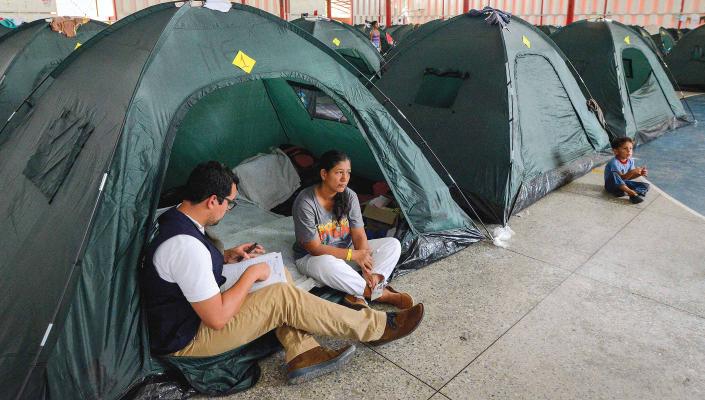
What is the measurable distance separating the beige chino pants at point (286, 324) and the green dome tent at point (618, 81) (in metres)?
5.43

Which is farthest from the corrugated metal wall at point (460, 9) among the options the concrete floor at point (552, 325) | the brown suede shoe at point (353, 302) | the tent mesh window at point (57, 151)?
the brown suede shoe at point (353, 302)

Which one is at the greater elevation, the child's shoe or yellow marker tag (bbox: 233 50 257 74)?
yellow marker tag (bbox: 233 50 257 74)

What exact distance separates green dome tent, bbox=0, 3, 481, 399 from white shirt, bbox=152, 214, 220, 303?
0.32m

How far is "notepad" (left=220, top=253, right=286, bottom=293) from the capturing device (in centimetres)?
255

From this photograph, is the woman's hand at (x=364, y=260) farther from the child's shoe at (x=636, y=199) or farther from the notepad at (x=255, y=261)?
the child's shoe at (x=636, y=199)

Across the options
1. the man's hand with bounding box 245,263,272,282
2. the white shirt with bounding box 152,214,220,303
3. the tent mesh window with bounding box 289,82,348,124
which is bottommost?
the man's hand with bounding box 245,263,272,282

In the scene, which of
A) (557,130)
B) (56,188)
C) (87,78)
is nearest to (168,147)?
(56,188)

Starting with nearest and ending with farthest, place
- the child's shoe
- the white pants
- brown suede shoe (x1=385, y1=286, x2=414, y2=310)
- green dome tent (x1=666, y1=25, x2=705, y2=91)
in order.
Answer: the white pants → brown suede shoe (x1=385, y1=286, x2=414, y2=310) → the child's shoe → green dome tent (x1=666, y1=25, x2=705, y2=91)

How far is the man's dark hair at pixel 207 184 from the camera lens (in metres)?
2.25

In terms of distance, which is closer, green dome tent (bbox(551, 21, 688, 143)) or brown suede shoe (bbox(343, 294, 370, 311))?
brown suede shoe (bbox(343, 294, 370, 311))

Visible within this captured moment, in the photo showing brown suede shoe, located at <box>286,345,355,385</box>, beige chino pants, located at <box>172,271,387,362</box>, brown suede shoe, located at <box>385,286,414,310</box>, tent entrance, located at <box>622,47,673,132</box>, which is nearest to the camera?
beige chino pants, located at <box>172,271,387,362</box>

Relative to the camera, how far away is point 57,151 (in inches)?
109

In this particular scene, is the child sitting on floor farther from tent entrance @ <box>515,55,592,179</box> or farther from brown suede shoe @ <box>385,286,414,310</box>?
brown suede shoe @ <box>385,286,414,310</box>

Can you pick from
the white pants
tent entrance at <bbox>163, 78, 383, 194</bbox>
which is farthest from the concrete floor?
tent entrance at <bbox>163, 78, 383, 194</bbox>
